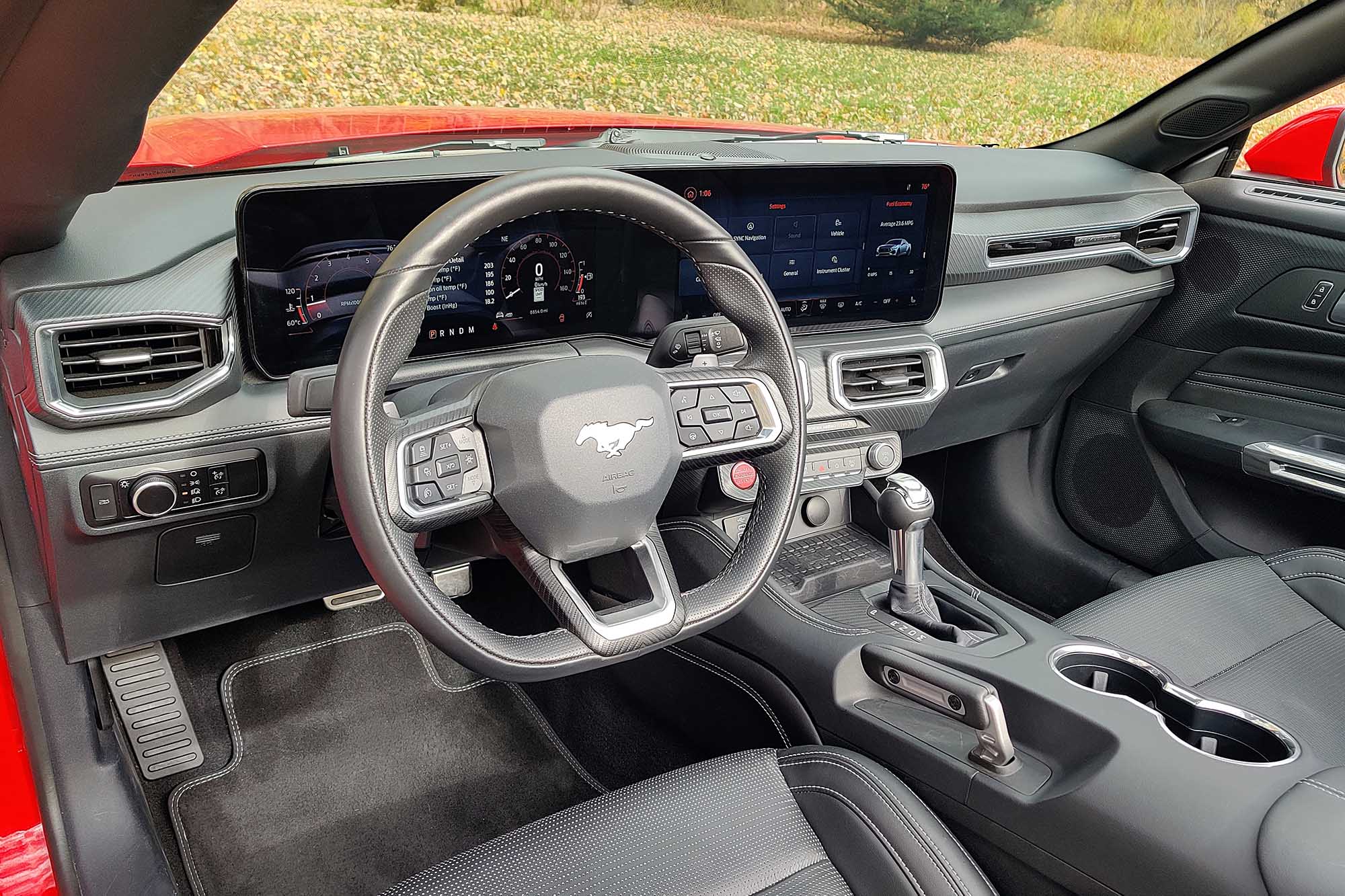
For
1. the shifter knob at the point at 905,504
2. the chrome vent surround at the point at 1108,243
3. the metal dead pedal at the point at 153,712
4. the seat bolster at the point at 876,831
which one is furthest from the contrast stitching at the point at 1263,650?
the metal dead pedal at the point at 153,712

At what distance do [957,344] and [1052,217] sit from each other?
408 millimetres

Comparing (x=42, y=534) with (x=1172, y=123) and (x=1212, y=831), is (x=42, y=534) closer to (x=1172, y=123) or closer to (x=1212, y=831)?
(x=1212, y=831)

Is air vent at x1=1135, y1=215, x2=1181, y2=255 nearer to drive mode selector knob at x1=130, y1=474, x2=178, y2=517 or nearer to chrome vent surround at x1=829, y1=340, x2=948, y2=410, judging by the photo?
chrome vent surround at x1=829, y1=340, x2=948, y2=410

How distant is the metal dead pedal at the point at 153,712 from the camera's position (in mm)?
1836

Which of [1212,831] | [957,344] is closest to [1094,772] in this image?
[1212,831]

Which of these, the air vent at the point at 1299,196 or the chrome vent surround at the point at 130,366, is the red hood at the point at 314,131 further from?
the air vent at the point at 1299,196

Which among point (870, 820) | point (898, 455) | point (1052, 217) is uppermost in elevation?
point (1052, 217)

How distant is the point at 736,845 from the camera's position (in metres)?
1.26

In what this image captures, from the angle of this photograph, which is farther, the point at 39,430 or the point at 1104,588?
the point at 1104,588

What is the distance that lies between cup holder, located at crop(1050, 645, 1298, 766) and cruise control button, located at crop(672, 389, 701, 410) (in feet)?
2.32

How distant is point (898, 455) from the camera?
6.36ft

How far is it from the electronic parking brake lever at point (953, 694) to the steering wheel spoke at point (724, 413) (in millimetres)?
466

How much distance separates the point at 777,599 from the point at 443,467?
2.52 ft

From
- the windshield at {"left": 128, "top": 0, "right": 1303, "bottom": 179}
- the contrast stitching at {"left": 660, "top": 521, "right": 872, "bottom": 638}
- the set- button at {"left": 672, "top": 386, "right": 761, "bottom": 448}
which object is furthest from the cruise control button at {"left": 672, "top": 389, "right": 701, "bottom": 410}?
the windshield at {"left": 128, "top": 0, "right": 1303, "bottom": 179}
